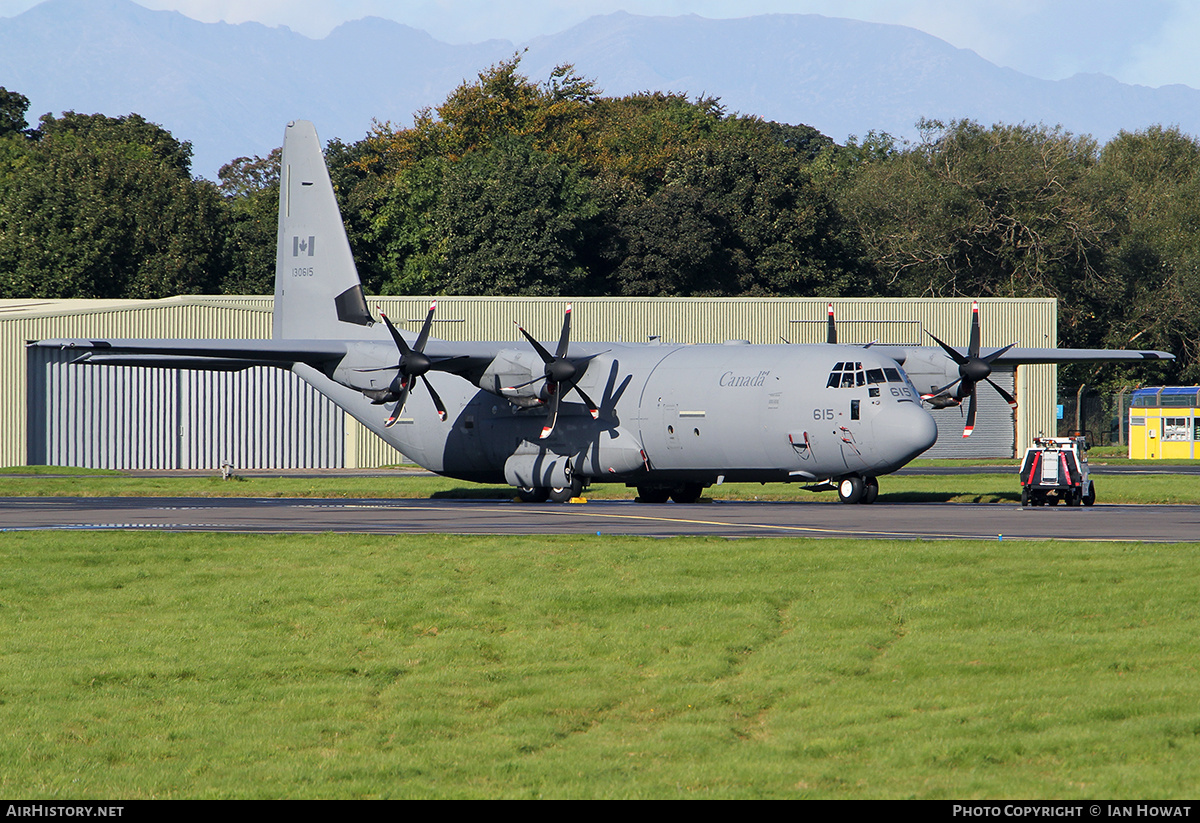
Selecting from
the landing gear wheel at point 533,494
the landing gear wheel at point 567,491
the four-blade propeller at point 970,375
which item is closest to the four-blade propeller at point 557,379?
the landing gear wheel at point 567,491

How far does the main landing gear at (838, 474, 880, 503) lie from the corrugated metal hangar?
26284 millimetres

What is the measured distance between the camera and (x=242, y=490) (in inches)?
1533

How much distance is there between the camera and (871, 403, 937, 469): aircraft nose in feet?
89.5

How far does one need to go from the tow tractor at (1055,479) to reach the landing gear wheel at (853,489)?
3.73 m

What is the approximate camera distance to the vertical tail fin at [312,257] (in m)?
36.0

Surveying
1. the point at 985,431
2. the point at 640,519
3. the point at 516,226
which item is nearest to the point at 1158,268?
the point at 985,431

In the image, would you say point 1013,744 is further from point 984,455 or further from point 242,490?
point 984,455

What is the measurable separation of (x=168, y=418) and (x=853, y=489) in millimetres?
31432

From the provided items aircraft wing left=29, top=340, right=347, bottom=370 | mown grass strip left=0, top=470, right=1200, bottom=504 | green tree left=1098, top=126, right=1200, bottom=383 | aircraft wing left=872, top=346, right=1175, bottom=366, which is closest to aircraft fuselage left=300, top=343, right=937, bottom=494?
aircraft wing left=29, top=340, right=347, bottom=370

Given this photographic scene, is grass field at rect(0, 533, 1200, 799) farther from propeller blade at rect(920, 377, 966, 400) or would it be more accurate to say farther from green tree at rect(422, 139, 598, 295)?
green tree at rect(422, 139, 598, 295)

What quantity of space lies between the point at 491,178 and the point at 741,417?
136ft

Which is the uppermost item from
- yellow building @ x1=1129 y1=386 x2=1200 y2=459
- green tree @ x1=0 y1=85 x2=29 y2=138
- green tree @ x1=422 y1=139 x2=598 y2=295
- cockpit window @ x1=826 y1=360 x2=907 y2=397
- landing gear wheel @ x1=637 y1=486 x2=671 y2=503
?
green tree @ x1=0 y1=85 x2=29 y2=138

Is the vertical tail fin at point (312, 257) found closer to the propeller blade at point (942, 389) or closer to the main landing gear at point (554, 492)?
the main landing gear at point (554, 492)

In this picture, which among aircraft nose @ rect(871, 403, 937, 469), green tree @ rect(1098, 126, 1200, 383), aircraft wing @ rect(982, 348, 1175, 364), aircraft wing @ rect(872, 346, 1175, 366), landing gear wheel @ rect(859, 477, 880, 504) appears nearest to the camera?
aircraft nose @ rect(871, 403, 937, 469)
